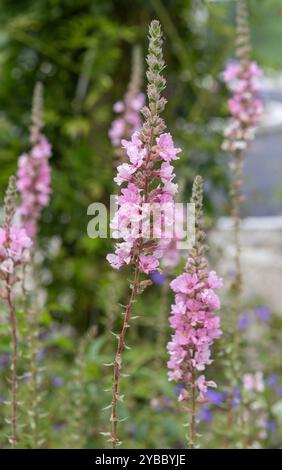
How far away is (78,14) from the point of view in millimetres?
4711

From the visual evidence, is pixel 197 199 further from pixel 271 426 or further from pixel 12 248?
pixel 271 426

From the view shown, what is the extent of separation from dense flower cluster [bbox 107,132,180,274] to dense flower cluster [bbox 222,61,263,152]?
1.25 metres

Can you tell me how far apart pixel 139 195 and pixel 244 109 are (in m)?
1.35

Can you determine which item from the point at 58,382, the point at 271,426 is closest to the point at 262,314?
the point at 271,426

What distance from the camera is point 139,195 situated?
1451 millimetres

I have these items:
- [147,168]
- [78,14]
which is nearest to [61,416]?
[147,168]

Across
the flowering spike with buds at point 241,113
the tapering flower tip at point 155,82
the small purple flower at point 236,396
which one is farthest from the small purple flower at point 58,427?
the tapering flower tip at point 155,82

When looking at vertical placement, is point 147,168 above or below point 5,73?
below

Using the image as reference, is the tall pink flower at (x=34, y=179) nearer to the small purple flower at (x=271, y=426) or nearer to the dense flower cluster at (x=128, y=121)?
the dense flower cluster at (x=128, y=121)

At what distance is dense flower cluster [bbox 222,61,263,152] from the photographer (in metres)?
2.68

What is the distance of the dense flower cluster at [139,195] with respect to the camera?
1437mm

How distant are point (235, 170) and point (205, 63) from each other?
2.43 m
